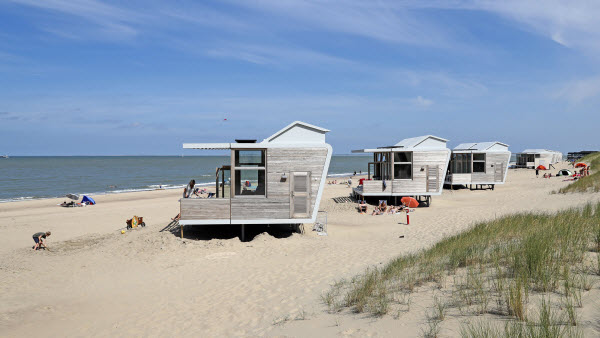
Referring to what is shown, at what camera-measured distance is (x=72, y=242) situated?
573 inches

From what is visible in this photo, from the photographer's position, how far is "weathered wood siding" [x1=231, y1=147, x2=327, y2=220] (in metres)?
13.0

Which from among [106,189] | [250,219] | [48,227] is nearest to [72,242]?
[48,227]

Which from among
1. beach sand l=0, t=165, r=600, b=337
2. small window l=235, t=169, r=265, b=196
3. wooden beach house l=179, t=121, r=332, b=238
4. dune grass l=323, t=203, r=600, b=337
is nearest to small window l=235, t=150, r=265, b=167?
wooden beach house l=179, t=121, r=332, b=238

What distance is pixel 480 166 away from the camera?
97.6 feet

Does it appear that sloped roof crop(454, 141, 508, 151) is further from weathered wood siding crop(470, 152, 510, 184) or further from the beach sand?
the beach sand

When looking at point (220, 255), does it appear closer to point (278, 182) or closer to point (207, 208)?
point (207, 208)

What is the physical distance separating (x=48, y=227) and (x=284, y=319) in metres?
16.7

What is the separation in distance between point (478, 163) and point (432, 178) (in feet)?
34.0

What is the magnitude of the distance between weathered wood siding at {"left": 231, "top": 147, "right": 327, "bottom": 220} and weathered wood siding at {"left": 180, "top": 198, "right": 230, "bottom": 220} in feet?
0.91

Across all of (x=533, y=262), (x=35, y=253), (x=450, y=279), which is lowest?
(x=35, y=253)

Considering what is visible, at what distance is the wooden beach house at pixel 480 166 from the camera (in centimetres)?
2889

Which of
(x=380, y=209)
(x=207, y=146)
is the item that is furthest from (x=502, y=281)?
(x=380, y=209)

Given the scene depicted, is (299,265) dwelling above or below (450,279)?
below

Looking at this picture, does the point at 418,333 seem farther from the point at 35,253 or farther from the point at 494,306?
the point at 35,253
